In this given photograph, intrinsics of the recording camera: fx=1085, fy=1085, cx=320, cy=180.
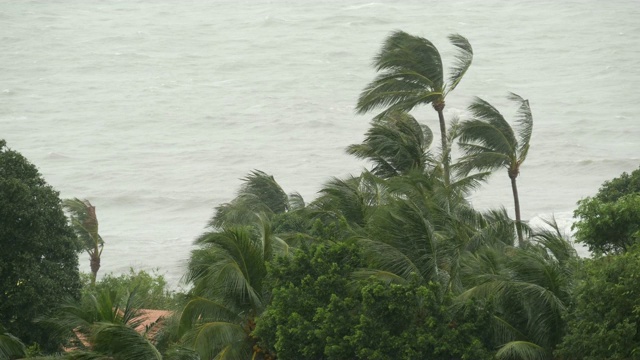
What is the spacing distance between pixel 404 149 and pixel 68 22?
82879mm

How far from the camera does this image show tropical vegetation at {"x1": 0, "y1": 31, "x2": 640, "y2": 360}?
572 inches

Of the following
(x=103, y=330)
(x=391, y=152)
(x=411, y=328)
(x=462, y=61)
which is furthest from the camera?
(x=462, y=61)

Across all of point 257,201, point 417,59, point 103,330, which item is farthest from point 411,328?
point 257,201

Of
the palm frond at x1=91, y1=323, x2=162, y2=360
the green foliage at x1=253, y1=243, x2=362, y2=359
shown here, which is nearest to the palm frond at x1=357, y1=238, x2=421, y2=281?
the green foliage at x1=253, y1=243, x2=362, y2=359

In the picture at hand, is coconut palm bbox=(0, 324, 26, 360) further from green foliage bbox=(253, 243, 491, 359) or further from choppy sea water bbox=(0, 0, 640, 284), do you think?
choppy sea water bbox=(0, 0, 640, 284)

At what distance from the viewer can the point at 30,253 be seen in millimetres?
16750

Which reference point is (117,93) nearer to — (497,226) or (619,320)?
(497,226)

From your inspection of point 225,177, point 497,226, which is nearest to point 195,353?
point 497,226

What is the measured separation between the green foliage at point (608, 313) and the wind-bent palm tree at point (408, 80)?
9942 millimetres

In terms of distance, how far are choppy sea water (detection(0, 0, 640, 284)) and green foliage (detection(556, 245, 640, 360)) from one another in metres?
32.3

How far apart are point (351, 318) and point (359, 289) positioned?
1.47 feet

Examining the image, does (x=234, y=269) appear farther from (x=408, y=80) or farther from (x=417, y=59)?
(x=417, y=59)

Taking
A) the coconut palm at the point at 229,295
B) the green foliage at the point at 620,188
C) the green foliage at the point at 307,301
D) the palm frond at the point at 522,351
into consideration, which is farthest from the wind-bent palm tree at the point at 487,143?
the palm frond at the point at 522,351

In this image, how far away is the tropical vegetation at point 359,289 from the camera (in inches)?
572
